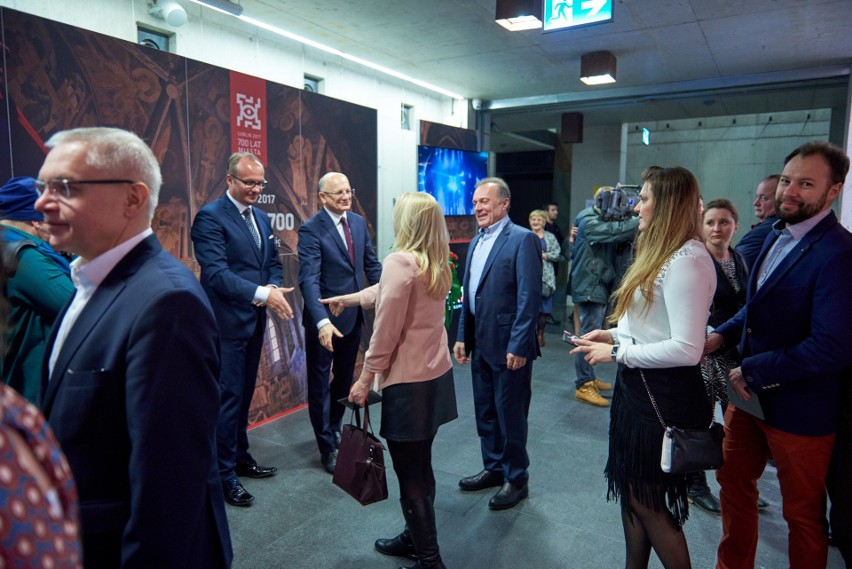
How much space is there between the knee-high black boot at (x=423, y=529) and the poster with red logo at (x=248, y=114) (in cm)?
291

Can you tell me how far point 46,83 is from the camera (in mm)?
2902

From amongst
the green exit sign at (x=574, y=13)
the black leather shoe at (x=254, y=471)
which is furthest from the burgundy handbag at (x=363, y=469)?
the green exit sign at (x=574, y=13)

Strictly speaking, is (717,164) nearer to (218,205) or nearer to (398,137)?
(398,137)

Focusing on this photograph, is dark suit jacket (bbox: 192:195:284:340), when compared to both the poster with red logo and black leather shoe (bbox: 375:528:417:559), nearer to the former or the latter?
the poster with red logo

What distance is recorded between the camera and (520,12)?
12.1 ft

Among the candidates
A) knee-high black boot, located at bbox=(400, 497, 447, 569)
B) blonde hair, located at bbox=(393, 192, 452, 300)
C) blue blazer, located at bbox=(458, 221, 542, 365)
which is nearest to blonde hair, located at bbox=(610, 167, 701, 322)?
blonde hair, located at bbox=(393, 192, 452, 300)

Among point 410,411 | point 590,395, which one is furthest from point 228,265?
point 590,395

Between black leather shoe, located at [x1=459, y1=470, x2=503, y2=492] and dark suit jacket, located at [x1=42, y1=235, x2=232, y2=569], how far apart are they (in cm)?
216

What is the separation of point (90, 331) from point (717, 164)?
438 inches

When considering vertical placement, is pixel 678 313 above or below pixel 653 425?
above

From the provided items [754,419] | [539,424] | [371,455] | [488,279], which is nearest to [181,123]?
[488,279]

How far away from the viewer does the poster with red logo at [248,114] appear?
3.92m

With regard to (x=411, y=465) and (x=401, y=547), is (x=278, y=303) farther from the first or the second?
(x=401, y=547)

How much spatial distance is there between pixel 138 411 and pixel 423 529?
1.44 meters
